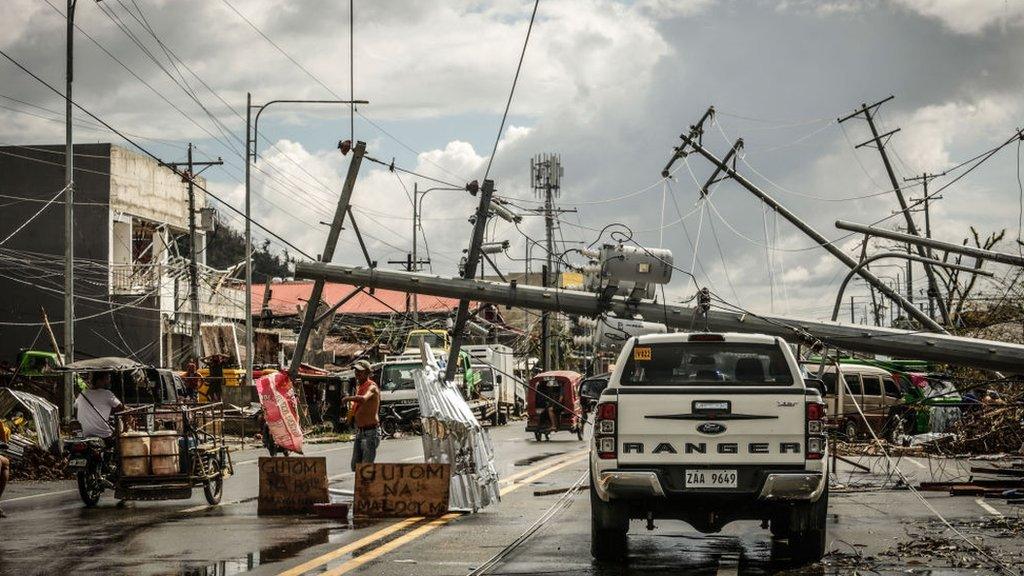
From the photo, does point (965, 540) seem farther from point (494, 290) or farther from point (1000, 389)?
point (1000, 389)

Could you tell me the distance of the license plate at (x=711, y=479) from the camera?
10.5 m

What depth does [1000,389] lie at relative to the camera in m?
25.4

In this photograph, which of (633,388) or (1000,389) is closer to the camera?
(633,388)

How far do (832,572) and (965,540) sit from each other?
2.62 m

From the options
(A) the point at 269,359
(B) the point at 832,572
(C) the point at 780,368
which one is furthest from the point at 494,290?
(A) the point at 269,359

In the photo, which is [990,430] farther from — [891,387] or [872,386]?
[891,387]

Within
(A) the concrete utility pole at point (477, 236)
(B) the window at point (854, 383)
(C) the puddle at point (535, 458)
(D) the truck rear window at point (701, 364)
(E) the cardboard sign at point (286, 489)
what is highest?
(A) the concrete utility pole at point (477, 236)

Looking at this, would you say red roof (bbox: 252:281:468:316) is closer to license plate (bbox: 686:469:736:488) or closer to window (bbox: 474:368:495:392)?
window (bbox: 474:368:495:392)

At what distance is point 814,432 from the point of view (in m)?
10.5

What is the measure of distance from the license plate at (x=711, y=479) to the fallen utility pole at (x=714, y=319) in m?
10.2

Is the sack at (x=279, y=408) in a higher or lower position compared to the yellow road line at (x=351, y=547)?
higher

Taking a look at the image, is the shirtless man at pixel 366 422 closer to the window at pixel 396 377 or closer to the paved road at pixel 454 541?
the paved road at pixel 454 541

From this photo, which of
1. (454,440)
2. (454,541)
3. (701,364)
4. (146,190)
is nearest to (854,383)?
(454,440)

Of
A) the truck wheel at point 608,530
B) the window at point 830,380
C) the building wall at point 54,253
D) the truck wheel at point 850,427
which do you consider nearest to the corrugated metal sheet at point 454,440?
the truck wheel at point 608,530
